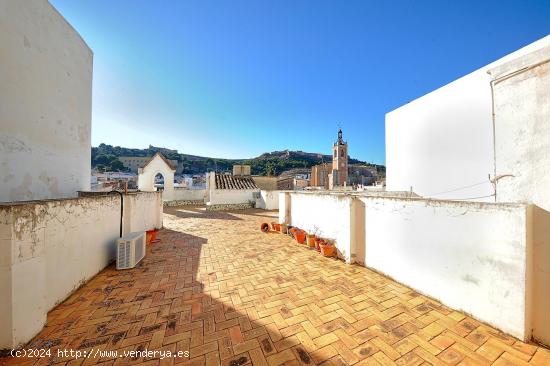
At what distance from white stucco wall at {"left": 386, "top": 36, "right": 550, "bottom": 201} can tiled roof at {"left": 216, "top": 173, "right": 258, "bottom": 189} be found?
1150 centimetres

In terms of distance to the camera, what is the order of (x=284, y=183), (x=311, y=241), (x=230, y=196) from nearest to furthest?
(x=311, y=241) < (x=230, y=196) < (x=284, y=183)

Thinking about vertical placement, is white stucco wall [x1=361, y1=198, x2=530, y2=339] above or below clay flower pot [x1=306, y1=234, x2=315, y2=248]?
above

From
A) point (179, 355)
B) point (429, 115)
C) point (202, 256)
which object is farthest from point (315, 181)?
point (179, 355)

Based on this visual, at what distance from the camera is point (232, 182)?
17625 mm

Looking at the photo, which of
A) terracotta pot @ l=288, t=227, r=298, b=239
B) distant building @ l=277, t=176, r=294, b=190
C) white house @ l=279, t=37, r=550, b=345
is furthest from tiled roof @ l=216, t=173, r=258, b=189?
white house @ l=279, t=37, r=550, b=345

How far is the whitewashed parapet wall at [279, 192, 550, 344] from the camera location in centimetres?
244

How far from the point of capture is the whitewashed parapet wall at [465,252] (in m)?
2.44

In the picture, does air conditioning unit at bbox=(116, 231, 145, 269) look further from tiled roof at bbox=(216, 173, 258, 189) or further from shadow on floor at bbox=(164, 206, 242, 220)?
tiled roof at bbox=(216, 173, 258, 189)

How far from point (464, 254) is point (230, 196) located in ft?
47.5

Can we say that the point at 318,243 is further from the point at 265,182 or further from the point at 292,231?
the point at 265,182

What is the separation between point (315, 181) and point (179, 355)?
43645 millimetres

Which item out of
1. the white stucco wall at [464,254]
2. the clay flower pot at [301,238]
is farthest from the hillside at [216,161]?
the white stucco wall at [464,254]

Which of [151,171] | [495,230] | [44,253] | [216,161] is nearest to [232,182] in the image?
[151,171]

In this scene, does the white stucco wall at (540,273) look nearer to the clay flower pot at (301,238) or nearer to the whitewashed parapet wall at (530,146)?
the whitewashed parapet wall at (530,146)
